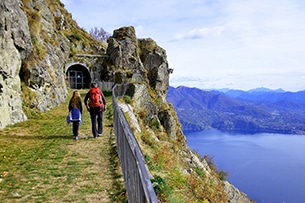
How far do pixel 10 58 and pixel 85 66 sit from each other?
101ft

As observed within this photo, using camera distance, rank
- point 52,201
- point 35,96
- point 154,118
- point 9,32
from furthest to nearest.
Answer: point 154,118 → point 35,96 → point 9,32 → point 52,201

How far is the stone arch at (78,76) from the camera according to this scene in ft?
151

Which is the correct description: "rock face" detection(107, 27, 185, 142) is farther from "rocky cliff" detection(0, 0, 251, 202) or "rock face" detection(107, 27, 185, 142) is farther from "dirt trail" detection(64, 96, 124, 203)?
"dirt trail" detection(64, 96, 124, 203)

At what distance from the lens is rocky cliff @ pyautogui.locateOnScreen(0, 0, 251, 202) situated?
13.5 m

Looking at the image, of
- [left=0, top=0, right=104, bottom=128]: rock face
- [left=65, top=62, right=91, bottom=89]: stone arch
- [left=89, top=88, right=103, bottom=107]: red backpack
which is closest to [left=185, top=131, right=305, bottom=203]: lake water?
[left=65, top=62, right=91, bottom=89]: stone arch

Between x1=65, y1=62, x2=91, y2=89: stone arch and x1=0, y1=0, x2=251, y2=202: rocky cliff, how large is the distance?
1754 mm

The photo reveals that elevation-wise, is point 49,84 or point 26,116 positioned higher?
point 49,84

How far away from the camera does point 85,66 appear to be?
4500 cm

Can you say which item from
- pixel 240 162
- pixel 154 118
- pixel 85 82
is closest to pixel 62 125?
pixel 154 118

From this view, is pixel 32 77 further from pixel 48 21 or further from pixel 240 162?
pixel 240 162

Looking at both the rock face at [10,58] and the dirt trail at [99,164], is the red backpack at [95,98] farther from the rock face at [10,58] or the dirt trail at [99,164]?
the rock face at [10,58]

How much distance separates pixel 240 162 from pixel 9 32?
498 ft

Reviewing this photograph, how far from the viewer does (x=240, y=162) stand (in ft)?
496

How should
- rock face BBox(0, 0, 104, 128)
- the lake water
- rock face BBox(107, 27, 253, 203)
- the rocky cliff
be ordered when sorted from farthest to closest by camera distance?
the lake water < rock face BBox(107, 27, 253, 203) < rock face BBox(0, 0, 104, 128) < the rocky cliff
